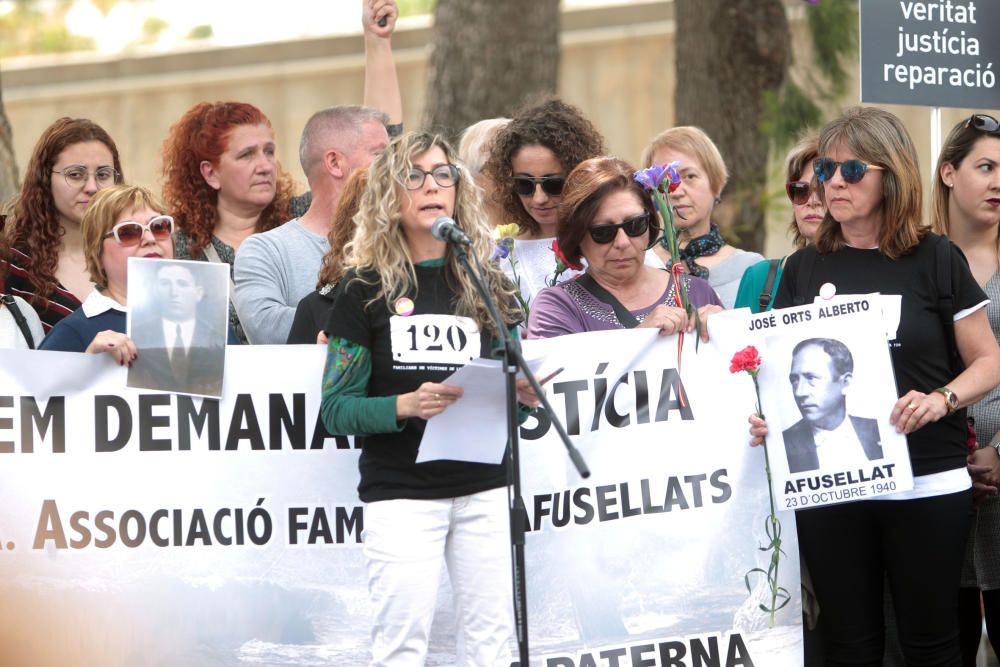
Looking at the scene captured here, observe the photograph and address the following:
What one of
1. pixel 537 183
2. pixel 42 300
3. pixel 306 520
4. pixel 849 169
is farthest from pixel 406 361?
pixel 42 300

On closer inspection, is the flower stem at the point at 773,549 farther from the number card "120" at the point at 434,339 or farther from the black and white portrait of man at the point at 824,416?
the number card "120" at the point at 434,339

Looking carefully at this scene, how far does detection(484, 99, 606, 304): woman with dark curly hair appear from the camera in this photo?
218 inches

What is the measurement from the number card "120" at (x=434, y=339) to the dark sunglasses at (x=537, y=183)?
4.48 ft

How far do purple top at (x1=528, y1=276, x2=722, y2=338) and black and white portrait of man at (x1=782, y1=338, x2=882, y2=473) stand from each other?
0.47 metres

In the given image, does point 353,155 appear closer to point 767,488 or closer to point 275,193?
point 275,193

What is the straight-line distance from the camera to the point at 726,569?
4.94m

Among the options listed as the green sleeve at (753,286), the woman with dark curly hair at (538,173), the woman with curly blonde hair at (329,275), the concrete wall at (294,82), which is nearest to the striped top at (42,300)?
the woman with curly blonde hair at (329,275)

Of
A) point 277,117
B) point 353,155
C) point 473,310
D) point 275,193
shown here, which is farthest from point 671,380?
point 277,117

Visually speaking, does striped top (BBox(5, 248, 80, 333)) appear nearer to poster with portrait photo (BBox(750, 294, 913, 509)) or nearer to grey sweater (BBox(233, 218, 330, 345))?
grey sweater (BBox(233, 218, 330, 345))

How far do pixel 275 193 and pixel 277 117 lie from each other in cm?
1037

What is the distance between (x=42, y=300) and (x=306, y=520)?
1462mm

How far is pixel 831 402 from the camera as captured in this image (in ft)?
15.7

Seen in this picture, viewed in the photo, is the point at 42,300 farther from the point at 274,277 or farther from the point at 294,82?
the point at 294,82

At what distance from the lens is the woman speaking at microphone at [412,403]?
4168 mm
